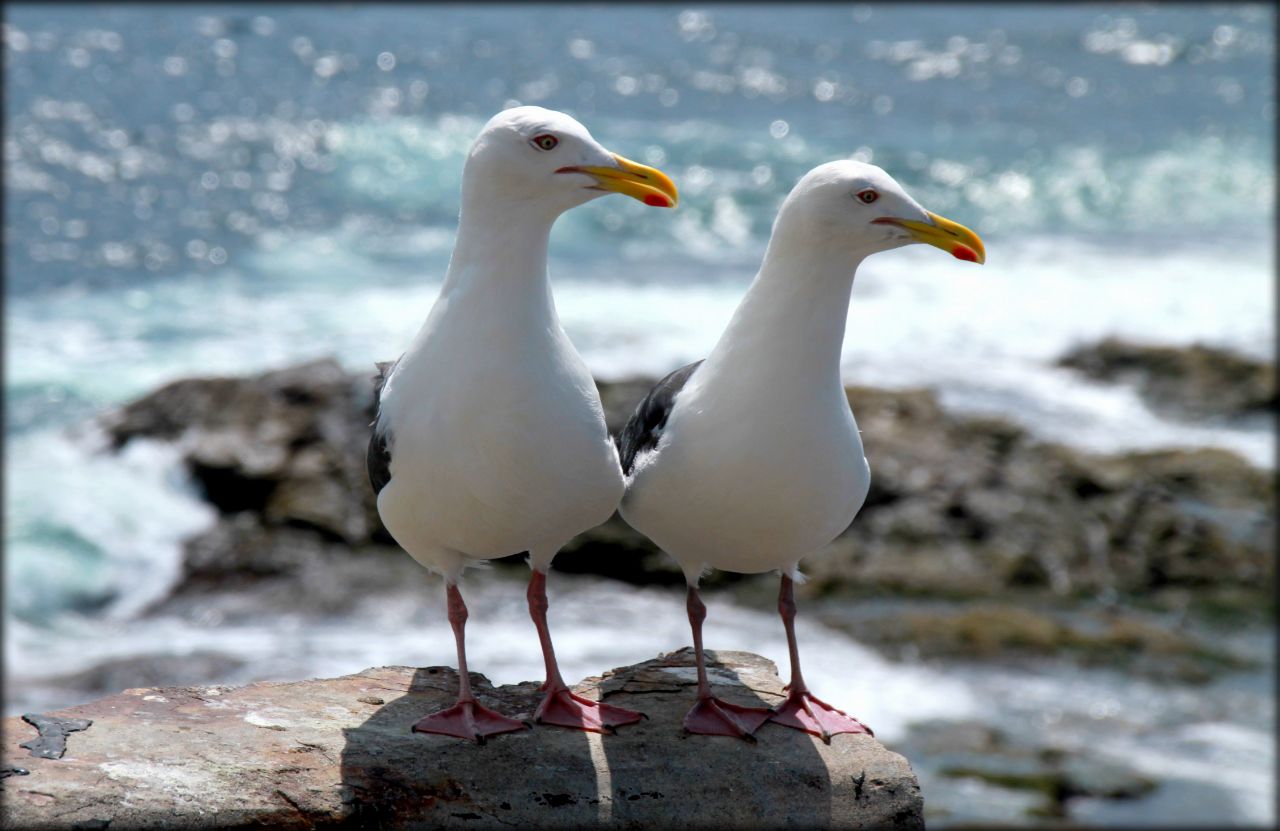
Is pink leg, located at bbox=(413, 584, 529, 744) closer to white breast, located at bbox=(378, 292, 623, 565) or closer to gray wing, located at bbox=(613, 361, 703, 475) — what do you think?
white breast, located at bbox=(378, 292, 623, 565)

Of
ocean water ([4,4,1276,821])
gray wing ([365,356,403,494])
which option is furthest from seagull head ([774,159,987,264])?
ocean water ([4,4,1276,821])

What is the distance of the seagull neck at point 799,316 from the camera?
4859mm

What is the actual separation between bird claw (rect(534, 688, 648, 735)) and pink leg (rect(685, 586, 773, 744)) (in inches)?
8.4

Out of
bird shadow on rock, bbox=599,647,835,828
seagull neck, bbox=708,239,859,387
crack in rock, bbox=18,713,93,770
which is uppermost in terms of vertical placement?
seagull neck, bbox=708,239,859,387

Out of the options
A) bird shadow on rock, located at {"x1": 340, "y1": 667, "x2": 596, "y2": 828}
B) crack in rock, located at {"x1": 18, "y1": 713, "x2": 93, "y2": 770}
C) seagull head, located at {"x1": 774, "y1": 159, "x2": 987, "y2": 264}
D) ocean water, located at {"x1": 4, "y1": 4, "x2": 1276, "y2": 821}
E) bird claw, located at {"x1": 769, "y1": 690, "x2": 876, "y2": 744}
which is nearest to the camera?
crack in rock, located at {"x1": 18, "y1": 713, "x2": 93, "y2": 770}

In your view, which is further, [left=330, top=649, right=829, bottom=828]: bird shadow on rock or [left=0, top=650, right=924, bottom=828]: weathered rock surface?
[left=330, top=649, right=829, bottom=828]: bird shadow on rock

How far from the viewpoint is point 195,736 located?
472 centimetres

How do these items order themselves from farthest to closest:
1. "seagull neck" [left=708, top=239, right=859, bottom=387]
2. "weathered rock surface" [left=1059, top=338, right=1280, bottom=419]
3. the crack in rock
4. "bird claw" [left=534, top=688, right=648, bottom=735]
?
1. "weathered rock surface" [left=1059, top=338, right=1280, bottom=419]
2. "bird claw" [left=534, top=688, right=648, bottom=735]
3. "seagull neck" [left=708, top=239, right=859, bottom=387]
4. the crack in rock

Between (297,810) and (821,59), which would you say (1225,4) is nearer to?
(821,59)

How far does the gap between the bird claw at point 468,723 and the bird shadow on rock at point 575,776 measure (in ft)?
0.09

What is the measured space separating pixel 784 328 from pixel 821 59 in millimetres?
27487

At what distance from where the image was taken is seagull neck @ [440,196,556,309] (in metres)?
4.64

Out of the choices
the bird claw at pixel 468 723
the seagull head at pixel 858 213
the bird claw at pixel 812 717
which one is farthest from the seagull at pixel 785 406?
the bird claw at pixel 468 723

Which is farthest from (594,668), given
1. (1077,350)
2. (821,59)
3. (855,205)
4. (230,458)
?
(821,59)
